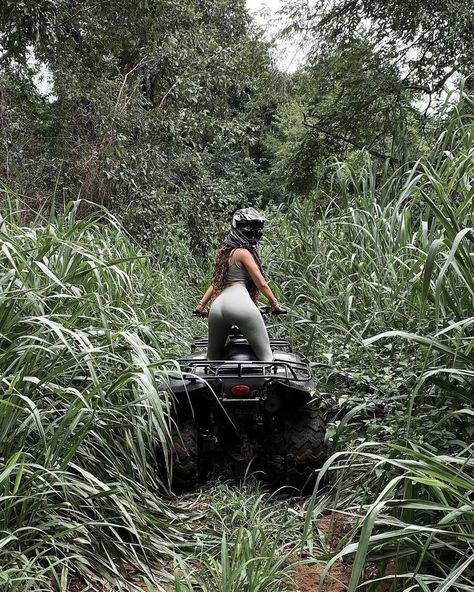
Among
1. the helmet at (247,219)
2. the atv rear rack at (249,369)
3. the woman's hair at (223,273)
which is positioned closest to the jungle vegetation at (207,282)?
the atv rear rack at (249,369)

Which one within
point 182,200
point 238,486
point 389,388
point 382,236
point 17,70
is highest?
point 17,70

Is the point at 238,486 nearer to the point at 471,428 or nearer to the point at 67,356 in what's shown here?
the point at 67,356

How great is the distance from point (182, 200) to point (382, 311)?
5.89m

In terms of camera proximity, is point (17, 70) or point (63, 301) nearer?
point (63, 301)

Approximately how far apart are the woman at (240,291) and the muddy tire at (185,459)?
1.79ft

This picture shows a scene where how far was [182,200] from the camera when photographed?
30.0ft

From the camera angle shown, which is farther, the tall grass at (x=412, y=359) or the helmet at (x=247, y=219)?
the helmet at (x=247, y=219)

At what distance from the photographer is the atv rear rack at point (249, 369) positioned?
339 centimetres

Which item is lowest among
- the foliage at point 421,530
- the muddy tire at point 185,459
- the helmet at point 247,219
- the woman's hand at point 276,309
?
the muddy tire at point 185,459

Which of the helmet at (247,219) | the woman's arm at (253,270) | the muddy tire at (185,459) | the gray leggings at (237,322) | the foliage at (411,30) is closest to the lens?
the muddy tire at (185,459)

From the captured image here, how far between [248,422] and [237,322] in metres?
0.60

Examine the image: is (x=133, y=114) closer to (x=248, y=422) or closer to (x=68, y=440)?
(x=248, y=422)

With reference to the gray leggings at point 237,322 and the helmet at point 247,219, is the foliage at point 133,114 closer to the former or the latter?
the helmet at point 247,219

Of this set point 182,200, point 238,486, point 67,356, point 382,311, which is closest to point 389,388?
point 382,311
